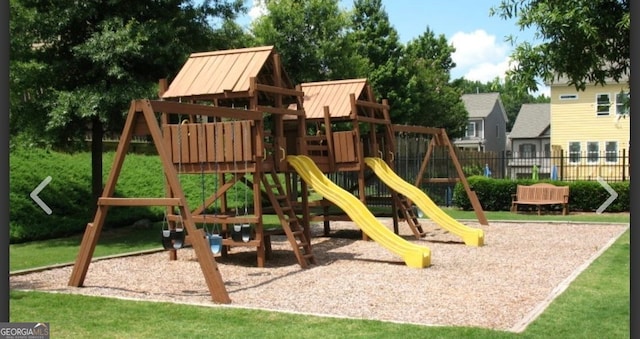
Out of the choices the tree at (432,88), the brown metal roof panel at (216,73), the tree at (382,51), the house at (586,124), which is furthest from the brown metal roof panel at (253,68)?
the tree at (432,88)

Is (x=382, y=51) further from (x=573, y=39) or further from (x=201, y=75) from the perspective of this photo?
(x=573, y=39)

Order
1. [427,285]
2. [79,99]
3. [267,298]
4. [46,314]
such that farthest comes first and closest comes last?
[79,99] < [427,285] < [267,298] < [46,314]

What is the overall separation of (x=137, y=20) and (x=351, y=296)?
991 centimetres

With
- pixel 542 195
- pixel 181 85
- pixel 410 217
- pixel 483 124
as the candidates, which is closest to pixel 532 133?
pixel 483 124

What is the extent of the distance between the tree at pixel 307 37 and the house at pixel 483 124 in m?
36.1

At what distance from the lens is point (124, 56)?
49.3 feet

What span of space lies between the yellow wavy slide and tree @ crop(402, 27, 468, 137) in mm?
30509

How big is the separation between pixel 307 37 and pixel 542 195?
31.9 feet

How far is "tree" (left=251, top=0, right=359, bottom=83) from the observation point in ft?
70.5

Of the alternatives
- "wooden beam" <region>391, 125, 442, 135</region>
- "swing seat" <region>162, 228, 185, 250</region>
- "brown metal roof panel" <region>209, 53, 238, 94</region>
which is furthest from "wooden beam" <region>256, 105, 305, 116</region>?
→ "wooden beam" <region>391, 125, 442, 135</region>

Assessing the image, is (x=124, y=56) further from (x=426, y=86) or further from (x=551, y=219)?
(x=426, y=86)

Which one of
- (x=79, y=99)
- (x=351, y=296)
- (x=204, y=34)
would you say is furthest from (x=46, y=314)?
(x=204, y=34)

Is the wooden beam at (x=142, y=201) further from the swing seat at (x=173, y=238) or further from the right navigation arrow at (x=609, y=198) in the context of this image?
the right navigation arrow at (x=609, y=198)

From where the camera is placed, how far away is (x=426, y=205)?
15555 mm
